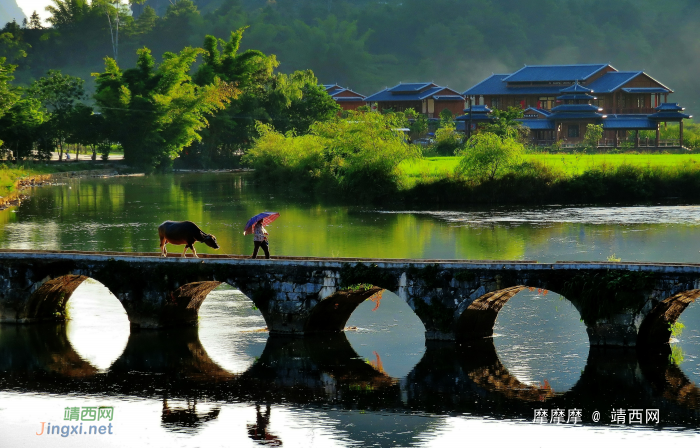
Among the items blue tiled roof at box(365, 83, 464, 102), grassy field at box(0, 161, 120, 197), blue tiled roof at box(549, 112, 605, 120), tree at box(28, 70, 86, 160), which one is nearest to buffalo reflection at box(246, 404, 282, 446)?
grassy field at box(0, 161, 120, 197)

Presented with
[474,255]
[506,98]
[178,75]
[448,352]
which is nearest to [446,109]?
[506,98]

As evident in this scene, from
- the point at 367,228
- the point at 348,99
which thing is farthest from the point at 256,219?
the point at 348,99

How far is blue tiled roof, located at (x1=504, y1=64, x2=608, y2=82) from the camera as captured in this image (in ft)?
361

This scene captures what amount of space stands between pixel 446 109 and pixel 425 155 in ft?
83.8

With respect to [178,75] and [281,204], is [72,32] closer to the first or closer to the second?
[178,75]

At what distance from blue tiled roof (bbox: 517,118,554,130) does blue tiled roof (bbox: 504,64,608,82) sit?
399 inches

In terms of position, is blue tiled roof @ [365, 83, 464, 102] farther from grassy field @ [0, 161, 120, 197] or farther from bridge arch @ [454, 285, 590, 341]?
bridge arch @ [454, 285, 590, 341]

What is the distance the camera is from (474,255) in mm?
42469

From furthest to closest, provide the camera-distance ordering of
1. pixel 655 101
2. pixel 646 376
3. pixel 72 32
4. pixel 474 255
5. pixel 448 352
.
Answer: pixel 72 32 < pixel 655 101 < pixel 474 255 < pixel 448 352 < pixel 646 376

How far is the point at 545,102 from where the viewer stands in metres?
111

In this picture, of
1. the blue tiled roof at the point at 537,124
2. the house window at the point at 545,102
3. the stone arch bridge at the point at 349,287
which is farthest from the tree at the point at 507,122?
the stone arch bridge at the point at 349,287

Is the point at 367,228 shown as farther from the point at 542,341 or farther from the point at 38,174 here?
the point at 38,174

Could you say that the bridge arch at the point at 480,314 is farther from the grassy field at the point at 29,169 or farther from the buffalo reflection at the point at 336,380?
the grassy field at the point at 29,169

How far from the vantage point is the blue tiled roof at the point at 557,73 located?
4333 inches
